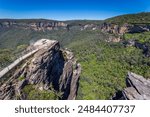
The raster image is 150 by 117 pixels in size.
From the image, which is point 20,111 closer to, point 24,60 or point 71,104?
point 71,104

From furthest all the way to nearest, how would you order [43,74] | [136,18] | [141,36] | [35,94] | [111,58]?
1. [136,18]
2. [141,36]
3. [111,58]
4. [43,74]
5. [35,94]

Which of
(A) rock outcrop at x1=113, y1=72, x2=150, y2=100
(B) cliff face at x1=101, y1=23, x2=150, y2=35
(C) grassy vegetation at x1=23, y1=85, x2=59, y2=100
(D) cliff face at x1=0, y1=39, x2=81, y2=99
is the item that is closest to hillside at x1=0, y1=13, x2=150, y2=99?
(B) cliff face at x1=101, y1=23, x2=150, y2=35

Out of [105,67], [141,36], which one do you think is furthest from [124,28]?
[105,67]

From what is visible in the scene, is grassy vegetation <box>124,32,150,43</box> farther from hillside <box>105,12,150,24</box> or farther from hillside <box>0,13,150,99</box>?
hillside <box>105,12,150,24</box>

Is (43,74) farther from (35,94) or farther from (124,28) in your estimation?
(124,28)

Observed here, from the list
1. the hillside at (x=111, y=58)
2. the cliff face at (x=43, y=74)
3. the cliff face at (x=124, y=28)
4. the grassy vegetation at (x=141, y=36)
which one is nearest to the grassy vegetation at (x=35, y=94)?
the cliff face at (x=43, y=74)

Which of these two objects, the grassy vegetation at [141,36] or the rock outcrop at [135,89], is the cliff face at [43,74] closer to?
the rock outcrop at [135,89]

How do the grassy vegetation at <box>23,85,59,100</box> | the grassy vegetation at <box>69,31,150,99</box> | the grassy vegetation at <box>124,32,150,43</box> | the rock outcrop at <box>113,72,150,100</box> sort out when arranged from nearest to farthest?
the rock outcrop at <box>113,72,150,100</box> < the grassy vegetation at <box>23,85,59,100</box> < the grassy vegetation at <box>69,31,150,99</box> < the grassy vegetation at <box>124,32,150,43</box>
